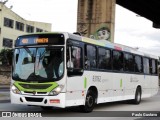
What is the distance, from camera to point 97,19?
95.5ft

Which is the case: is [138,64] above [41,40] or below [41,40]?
below

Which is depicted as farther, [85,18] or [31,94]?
[85,18]

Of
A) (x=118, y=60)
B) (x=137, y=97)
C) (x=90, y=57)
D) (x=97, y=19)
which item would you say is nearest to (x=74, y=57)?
(x=90, y=57)

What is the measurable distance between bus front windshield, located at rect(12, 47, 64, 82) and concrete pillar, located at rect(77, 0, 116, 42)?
50.0ft

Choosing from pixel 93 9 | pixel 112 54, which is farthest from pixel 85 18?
pixel 112 54

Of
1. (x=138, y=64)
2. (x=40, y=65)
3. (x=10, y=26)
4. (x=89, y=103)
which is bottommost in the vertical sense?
(x=89, y=103)

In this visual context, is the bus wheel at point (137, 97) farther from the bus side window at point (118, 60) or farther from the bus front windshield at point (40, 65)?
the bus front windshield at point (40, 65)

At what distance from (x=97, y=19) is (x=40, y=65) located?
16.1 m

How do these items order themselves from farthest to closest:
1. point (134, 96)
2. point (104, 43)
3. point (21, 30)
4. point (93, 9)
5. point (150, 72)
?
point (21, 30)
point (93, 9)
point (150, 72)
point (134, 96)
point (104, 43)

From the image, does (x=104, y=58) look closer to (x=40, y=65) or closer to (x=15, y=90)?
(x=40, y=65)

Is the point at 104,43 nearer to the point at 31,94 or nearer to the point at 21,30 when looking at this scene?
the point at 31,94

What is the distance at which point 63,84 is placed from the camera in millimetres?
13305

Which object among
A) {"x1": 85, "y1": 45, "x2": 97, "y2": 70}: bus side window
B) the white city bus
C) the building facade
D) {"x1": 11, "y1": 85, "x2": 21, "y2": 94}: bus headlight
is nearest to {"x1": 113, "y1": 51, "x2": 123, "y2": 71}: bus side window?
the white city bus

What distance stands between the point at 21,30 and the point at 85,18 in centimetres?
5101
